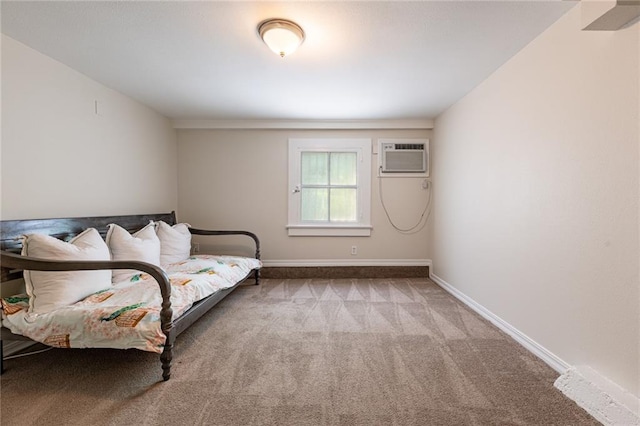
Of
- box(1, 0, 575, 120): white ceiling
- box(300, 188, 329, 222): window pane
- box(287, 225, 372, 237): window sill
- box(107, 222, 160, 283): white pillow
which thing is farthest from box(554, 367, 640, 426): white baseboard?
box(107, 222, 160, 283): white pillow

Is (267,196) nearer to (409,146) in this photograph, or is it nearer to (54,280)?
(409,146)

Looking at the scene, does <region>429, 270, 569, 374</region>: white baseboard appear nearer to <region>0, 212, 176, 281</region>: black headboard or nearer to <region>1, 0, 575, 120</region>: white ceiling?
<region>1, 0, 575, 120</region>: white ceiling

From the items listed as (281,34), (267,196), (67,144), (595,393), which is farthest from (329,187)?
(595,393)

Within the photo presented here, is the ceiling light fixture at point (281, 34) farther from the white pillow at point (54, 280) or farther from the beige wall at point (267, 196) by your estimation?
the beige wall at point (267, 196)

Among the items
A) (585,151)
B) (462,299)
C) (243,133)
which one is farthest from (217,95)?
(462,299)

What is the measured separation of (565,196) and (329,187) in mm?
2581

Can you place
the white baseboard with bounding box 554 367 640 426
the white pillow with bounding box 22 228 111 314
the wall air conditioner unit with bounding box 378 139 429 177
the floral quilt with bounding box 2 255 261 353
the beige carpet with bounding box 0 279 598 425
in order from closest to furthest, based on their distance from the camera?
the white baseboard with bounding box 554 367 640 426
the beige carpet with bounding box 0 279 598 425
the floral quilt with bounding box 2 255 261 353
the white pillow with bounding box 22 228 111 314
the wall air conditioner unit with bounding box 378 139 429 177

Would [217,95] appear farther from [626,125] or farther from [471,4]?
[626,125]

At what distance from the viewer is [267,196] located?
151 inches

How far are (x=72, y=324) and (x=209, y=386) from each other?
84 centimetres

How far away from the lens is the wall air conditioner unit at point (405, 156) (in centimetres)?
378

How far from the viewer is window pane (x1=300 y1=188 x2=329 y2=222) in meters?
3.86

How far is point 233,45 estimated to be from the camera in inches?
76.9

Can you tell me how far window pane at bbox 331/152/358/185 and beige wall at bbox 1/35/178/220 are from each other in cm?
226
